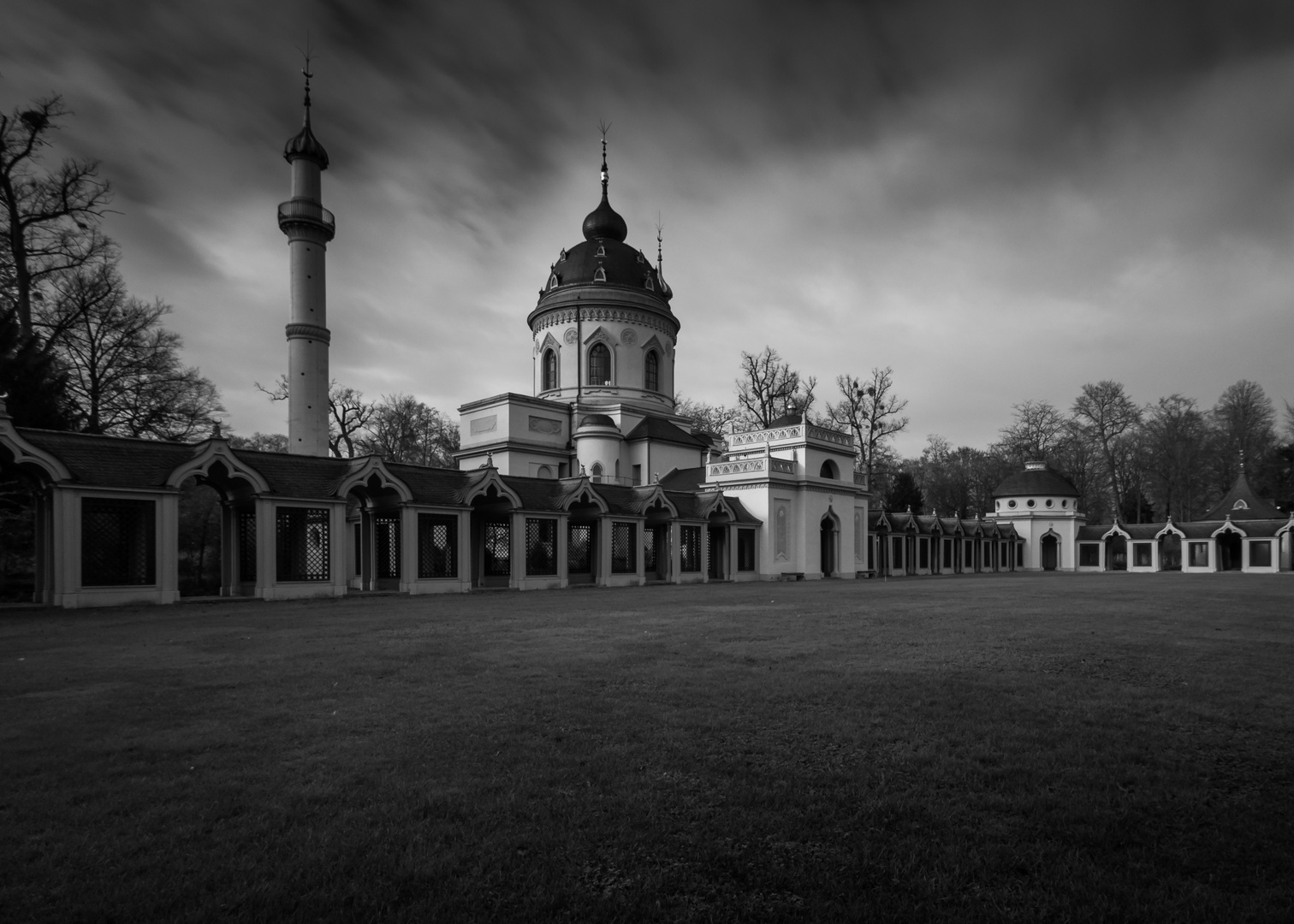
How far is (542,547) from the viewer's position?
32.2 meters

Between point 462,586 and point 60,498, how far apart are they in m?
12.7

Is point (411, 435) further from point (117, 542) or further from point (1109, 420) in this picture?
point (1109, 420)

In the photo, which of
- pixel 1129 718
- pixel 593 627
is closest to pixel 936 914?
pixel 1129 718

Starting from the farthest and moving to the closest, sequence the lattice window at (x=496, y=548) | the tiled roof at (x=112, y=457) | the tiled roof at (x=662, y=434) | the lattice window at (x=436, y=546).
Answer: the tiled roof at (x=662, y=434) < the lattice window at (x=496, y=548) < the lattice window at (x=436, y=546) < the tiled roof at (x=112, y=457)

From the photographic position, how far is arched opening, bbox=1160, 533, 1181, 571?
201ft

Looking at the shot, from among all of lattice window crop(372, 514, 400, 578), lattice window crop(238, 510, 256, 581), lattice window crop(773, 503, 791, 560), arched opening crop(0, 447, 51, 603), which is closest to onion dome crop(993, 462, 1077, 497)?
lattice window crop(773, 503, 791, 560)

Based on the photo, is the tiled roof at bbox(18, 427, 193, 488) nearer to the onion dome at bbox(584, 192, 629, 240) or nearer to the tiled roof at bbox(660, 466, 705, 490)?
the tiled roof at bbox(660, 466, 705, 490)

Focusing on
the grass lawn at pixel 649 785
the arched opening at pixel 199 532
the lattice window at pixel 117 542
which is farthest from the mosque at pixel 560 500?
the grass lawn at pixel 649 785

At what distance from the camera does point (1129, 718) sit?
7637 millimetres

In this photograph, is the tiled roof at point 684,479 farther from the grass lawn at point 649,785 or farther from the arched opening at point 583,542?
the grass lawn at point 649,785

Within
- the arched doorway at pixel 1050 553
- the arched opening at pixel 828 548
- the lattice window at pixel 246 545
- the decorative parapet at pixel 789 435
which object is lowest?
the arched doorway at pixel 1050 553

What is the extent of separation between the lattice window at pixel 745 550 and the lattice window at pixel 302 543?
73.0 ft

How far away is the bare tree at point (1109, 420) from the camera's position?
66625 millimetres

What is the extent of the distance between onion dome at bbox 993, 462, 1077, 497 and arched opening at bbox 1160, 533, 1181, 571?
298 inches
